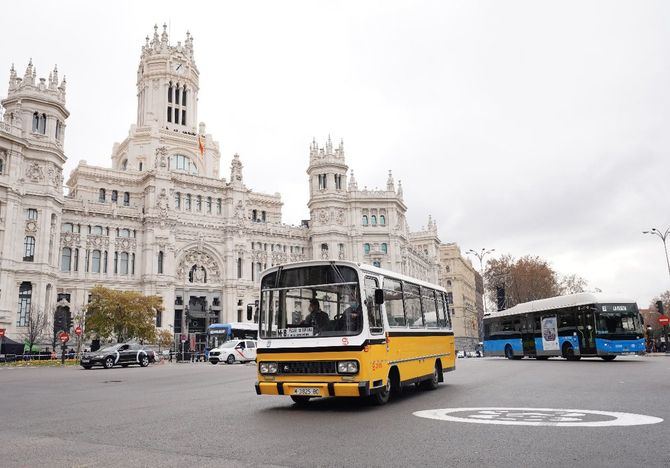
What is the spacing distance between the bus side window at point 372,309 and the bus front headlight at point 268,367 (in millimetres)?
2015

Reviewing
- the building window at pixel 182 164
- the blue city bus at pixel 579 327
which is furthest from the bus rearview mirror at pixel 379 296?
the building window at pixel 182 164

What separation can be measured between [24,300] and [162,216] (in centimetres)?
1798

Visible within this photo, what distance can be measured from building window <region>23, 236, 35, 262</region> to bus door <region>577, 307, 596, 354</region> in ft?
159

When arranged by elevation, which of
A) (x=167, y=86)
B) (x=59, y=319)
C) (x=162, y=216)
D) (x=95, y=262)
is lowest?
(x=59, y=319)

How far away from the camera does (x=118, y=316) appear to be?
47906 millimetres

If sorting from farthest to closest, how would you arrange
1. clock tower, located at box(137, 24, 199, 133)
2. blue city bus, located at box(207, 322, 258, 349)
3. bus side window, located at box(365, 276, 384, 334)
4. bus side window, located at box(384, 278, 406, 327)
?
clock tower, located at box(137, 24, 199, 133)
blue city bus, located at box(207, 322, 258, 349)
bus side window, located at box(384, 278, 406, 327)
bus side window, located at box(365, 276, 384, 334)

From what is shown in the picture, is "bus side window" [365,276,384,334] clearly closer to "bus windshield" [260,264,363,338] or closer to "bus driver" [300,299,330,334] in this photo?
"bus windshield" [260,264,363,338]

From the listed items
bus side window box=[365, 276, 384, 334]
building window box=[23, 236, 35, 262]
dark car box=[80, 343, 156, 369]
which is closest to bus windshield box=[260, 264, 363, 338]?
bus side window box=[365, 276, 384, 334]

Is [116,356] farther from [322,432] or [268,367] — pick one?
[322,432]

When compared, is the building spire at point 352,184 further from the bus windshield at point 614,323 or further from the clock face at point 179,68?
Answer: the bus windshield at point 614,323

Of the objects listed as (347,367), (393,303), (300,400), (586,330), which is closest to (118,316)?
(586,330)

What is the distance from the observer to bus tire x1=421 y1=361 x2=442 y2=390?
1430 cm

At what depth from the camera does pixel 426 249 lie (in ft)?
344

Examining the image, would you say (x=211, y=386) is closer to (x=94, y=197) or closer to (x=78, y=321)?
(x=78, y=321)
